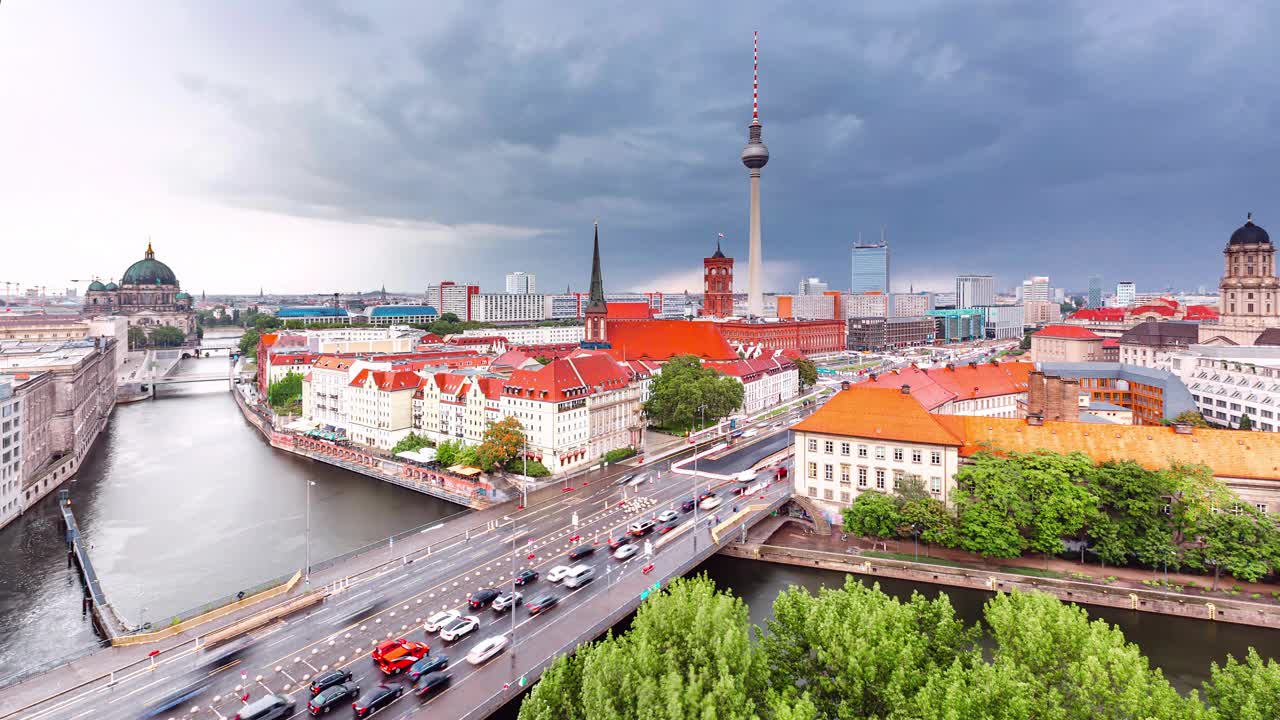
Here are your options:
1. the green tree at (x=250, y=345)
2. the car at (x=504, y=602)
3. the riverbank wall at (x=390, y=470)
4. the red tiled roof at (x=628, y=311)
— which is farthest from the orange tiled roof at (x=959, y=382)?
the green tree at (x=250, y=345)

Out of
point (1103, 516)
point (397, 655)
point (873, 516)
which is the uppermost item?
point (1103, 516)

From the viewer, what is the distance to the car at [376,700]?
2272cm

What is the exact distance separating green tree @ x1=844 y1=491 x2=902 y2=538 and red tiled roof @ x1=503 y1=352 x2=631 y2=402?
2791 cm

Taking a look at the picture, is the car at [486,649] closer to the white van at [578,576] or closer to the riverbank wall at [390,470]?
the white van at [578,576]

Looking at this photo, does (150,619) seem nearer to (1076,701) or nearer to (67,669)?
(67,669)

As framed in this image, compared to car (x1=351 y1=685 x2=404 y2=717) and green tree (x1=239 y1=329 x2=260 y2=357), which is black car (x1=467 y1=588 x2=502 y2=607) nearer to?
car (x1=351 y1=685 x2=404 y2=717)

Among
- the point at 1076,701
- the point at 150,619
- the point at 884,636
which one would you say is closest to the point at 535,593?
the point at 884,636

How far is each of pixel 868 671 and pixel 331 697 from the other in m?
18.5

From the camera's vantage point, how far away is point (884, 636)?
2034 cm

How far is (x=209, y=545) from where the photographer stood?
147 ft

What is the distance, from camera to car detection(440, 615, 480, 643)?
27722 mm

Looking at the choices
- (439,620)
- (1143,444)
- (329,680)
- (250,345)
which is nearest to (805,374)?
(1143,444)

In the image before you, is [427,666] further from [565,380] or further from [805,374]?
[805,374]

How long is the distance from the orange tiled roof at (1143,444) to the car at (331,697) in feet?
116
